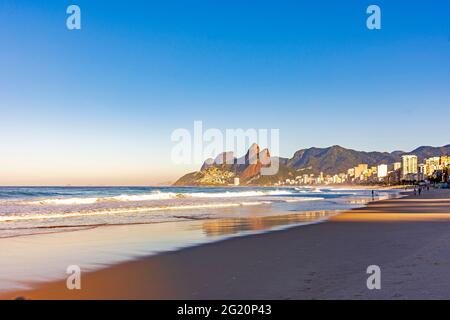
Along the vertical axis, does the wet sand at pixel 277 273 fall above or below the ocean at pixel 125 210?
above

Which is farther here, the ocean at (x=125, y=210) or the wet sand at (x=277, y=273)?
the ocean at (x=125, y=210)

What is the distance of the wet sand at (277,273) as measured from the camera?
7.47m

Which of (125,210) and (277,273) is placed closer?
(277,273)

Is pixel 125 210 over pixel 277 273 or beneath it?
beneath

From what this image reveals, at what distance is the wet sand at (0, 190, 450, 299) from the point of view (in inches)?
294

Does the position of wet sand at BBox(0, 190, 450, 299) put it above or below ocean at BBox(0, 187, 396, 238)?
above

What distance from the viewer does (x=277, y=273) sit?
9102 mm

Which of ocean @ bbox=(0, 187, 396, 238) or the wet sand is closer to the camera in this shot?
the wet sand
